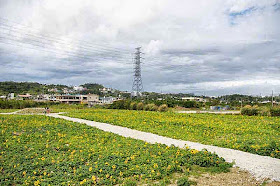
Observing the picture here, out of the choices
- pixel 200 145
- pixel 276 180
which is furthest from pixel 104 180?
pixel 200 145

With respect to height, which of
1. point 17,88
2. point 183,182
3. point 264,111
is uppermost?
point 17,88

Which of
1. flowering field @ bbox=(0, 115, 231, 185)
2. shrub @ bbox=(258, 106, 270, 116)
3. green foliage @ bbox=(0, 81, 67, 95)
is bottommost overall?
flowering field @ bbox=(0, 115, 231, 185)

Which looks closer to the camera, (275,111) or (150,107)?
(275,111)

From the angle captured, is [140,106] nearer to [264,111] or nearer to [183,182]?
[264,111]

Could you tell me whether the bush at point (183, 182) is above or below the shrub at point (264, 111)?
below

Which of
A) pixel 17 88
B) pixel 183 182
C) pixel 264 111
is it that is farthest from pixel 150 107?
pixel 17 88

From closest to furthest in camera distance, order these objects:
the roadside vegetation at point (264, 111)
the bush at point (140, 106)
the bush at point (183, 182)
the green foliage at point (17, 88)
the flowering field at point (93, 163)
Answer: the bush at point (183, 182), the flowering field at point (93, 163), the roadside vegetation at point (264, 111), the bush at point (140, 106), the green foliage at point (17, 88)

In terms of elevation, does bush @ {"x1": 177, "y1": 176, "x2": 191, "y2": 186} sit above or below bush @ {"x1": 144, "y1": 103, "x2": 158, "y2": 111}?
below

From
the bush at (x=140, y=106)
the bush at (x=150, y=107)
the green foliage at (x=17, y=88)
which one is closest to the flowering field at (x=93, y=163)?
the bush at (x=150, y=107)

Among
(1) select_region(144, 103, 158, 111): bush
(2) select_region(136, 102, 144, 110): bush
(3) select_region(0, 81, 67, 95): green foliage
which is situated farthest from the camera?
(3) select_region(0, 81, 67, 95): green foliage

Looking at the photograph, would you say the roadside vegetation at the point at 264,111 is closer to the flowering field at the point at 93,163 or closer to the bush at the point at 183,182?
the flowering field at the point at 93,163

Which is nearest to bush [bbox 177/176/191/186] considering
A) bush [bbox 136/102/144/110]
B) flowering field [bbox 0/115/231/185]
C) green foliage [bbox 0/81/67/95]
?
flowering field [bbox 0/115/231/185]

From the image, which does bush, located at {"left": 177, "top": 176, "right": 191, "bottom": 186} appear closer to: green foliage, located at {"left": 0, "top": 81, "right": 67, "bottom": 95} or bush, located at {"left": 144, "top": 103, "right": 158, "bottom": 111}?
bush, located at {"left": 144, "top": 103, "right": 158, "bottom": 111}

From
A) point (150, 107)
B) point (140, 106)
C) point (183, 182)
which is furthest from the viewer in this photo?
point (140, 106)
